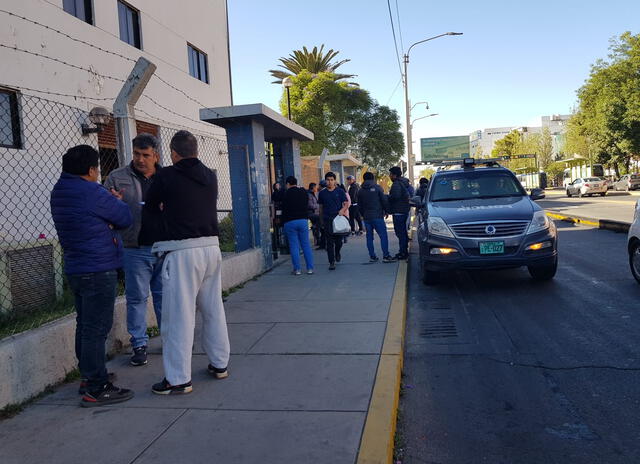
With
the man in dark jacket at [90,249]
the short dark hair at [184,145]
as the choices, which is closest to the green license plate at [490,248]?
the short dark hair at [184,145]

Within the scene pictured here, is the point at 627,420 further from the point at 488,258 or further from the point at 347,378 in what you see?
the point at 488,258

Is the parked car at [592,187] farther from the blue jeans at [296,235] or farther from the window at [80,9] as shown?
the window at [80,9]

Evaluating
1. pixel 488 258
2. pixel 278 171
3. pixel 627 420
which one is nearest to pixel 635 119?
pixel 278 171

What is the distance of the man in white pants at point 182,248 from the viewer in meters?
3.76

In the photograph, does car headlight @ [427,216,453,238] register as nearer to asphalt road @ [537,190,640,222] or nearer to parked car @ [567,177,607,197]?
asphalt road @ [537,190,640,222]

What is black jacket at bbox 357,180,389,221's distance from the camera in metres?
10.0

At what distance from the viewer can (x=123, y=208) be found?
147 inches

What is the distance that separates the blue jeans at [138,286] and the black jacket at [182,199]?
88 cm

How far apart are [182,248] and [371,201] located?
21.7ft

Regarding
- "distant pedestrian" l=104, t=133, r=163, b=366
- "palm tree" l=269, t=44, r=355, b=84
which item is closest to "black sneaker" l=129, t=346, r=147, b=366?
"distant pedestrian" l=104, t=133, r=163, b=366

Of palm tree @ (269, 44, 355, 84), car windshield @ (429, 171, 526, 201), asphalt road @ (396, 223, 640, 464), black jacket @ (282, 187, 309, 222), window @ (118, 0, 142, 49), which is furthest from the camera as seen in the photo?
palm tree @ (269, 44, 355, 84)

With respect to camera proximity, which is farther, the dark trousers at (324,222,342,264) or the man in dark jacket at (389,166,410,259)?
the man in dark jacket at (389,166,410,259)

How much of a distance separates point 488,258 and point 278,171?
629cm

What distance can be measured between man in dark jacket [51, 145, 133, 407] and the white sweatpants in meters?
0.38
